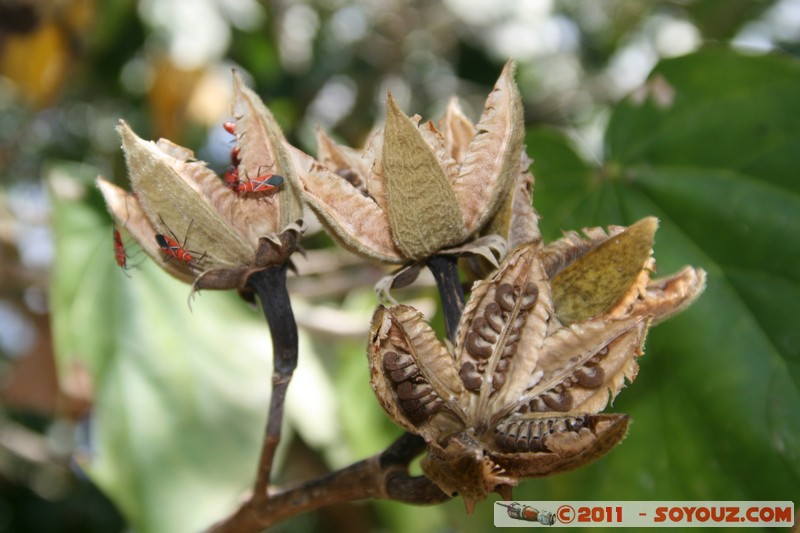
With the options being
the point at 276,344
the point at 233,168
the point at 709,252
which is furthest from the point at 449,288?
the point at 709,252

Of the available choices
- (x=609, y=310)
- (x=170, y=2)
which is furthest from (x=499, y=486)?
(x=170, y=2)

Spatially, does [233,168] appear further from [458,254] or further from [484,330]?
[484,330]

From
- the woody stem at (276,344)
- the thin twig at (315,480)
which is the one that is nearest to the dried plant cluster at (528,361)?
the thin twig at (315,480)

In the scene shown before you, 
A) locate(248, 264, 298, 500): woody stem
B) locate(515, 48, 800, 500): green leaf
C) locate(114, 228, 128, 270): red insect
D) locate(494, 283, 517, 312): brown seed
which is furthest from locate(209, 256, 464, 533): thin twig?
locate(515, 48, 800, 500): green leaf

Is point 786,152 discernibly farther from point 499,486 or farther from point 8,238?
point 8,238

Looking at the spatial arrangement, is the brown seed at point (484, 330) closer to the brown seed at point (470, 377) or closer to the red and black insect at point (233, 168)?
the brown seed at point (470, 377)
